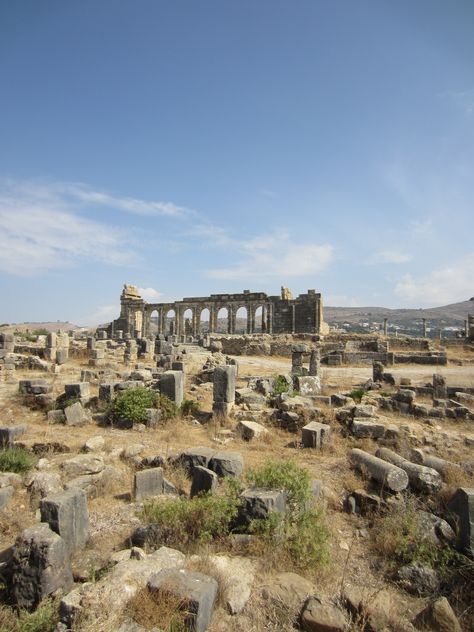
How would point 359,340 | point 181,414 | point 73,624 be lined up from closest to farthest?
1. point 73,624
2. point 181,414
3. point 359,340

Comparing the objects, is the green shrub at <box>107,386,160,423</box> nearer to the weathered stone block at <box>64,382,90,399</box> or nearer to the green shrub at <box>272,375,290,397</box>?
the weathered stone block at <box>64,382,90,399</box>

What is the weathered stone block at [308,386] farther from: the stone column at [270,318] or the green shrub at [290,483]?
the stone column at [270,318]

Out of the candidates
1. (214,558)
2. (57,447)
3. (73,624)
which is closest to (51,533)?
(73,624)

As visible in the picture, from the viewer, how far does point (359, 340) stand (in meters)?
29.7

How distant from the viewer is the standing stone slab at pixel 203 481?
5391mm

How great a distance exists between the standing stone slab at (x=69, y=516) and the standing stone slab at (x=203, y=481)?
1.55 m

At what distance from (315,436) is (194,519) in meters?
4.03

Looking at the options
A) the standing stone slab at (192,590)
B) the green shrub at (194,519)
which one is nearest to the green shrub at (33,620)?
the standing stone slab at (192,590)

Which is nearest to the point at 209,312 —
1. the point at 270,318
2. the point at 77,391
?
the point at 270,318

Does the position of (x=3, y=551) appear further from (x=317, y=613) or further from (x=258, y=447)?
(x=258, y=447)

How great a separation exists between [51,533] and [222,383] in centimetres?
668

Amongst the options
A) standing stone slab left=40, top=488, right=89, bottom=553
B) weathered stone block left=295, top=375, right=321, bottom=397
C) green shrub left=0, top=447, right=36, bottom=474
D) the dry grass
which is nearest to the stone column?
weathered stone block left=295, top=375, right=321, bottom=397

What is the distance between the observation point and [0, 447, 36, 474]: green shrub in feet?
21.2

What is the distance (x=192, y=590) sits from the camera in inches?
128
